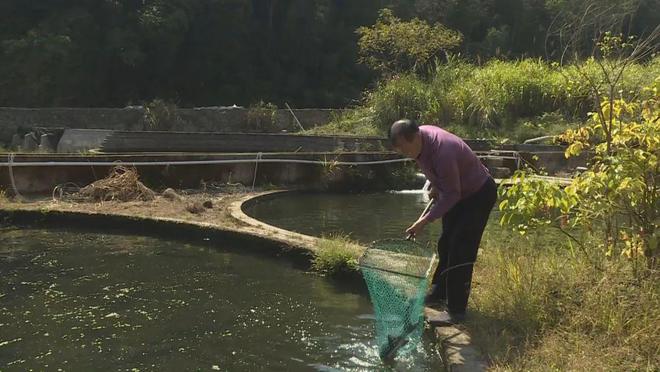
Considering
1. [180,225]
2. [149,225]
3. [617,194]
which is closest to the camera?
[617,194]

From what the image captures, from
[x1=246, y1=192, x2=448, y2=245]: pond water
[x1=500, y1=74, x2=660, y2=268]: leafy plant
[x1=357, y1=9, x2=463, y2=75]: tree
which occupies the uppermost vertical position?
[x1=357, y1=9, x2=463, y2=75]: tree

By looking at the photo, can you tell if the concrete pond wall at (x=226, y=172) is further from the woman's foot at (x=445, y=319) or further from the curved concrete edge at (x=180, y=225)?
the woman's foot at (x=445, y=319)

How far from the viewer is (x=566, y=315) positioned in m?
3.85

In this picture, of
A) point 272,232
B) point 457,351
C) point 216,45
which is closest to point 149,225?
point 272,232

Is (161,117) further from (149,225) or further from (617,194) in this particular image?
(617,194)

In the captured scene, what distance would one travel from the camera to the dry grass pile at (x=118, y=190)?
942cm

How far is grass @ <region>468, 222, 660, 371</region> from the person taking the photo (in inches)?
131

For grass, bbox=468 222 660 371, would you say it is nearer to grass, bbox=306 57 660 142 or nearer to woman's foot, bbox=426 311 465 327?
woman's foot, bbox=426 311 465 327

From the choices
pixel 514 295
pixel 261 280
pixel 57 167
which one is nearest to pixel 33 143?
pixel 57 167

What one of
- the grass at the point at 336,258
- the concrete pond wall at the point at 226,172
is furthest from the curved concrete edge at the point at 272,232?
the concrete pond wall at the point at 226,172

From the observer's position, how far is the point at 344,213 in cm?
997

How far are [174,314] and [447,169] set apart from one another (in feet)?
8.15

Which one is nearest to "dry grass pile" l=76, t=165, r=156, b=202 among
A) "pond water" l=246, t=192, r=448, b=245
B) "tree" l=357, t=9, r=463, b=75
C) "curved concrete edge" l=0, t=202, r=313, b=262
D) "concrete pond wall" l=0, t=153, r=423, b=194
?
"concrete pond wall" l=0, t=153, r=423, b=194

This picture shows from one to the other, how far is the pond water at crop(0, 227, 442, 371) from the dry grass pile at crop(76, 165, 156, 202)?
7.26ft
